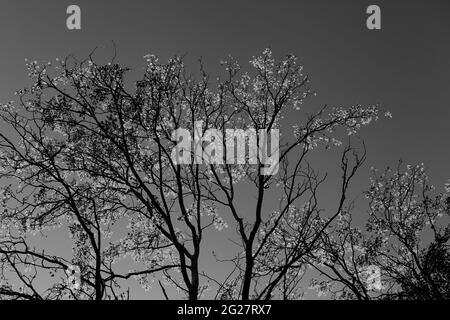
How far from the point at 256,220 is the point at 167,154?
4.21 m

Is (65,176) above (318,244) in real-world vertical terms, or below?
above

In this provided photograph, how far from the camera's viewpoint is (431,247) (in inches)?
809

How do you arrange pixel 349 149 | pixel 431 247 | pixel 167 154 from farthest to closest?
pixel 431 247 < pixel 167 154 < pixel 349 149
